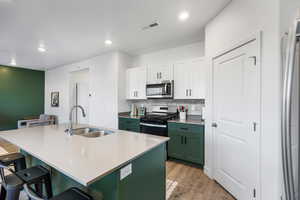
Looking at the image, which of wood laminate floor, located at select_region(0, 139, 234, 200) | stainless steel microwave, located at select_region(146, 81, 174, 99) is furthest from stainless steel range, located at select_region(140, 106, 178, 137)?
wood laminate floor, located at select_region(0, 139, 234, 200)

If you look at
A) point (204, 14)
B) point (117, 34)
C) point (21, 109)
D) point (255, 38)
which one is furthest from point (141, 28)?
point (21, 109)

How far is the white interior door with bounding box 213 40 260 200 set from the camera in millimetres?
1616

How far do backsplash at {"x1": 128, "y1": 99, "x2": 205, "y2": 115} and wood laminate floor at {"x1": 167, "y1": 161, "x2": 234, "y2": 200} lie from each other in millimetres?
1260

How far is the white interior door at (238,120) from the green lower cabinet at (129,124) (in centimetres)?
184

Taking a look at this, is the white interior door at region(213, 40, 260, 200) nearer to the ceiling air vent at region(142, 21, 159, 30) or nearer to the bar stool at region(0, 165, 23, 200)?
the ceiling air vent at region(142, 21, 159, 30)

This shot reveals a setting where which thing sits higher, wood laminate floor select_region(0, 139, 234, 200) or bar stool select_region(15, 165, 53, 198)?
bar stool select_region(15, 165, 53, 198)

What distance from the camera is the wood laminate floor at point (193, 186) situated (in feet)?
6.44

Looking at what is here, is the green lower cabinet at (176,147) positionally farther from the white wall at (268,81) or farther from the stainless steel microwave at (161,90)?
the white wall at (268,81)

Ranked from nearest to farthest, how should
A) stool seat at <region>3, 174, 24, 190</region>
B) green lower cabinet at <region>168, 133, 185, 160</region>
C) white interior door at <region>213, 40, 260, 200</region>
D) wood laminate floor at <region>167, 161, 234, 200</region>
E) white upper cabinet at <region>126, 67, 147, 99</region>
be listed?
stool seat at <region>3, 174, 24, 190</region> < white interior door at <region>213, 40, 260, 200</region> < wood laminate floor at <region>167, 161, 234, 200</region> < green lower cabinet at <region>168, 133, 185, 160</region> < white upper cabinet at <region>126, 67, 147, 99</region>

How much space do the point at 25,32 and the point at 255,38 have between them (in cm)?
398

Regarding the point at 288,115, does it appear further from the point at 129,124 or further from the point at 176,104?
the point at 129,124

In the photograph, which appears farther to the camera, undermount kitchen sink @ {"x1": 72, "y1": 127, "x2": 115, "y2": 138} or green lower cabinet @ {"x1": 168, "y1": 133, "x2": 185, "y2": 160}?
green lower cabinet @ {"x1": 168, "y1": 133, "x2": 185, "y2": 160}

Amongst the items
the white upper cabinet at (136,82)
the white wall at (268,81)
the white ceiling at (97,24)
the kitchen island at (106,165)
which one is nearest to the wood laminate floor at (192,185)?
the kitchen island at (106,165)

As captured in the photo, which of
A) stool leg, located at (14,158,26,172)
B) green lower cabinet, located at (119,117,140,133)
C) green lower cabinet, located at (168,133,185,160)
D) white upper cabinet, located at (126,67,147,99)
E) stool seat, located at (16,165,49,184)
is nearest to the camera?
stool seat, located at (16,165,49,184)
